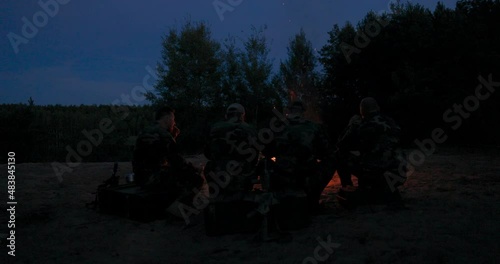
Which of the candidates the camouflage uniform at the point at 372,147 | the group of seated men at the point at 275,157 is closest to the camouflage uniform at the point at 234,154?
the group of seated men at the point at 275,157

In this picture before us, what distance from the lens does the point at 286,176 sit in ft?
21.9

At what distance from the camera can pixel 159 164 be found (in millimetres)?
7445

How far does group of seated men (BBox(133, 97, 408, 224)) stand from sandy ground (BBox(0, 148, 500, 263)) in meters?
0.63

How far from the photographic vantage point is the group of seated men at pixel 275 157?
6.60 metres

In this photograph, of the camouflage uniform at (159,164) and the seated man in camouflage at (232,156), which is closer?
the seated man in camouflage at (232,156)

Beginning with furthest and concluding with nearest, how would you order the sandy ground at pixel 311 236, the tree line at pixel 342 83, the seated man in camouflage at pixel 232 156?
the tree line at pixel 342 83
the seated man in camouflage at pixel 232 156
the sandy ground at pixel 311 236

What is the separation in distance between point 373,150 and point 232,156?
259 cm

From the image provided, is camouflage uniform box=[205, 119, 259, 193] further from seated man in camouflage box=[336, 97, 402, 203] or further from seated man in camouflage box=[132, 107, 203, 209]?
Result: seated man in camouflage box=[336, 97, 402, 203]

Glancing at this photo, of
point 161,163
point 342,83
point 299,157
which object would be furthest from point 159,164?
point 342,83

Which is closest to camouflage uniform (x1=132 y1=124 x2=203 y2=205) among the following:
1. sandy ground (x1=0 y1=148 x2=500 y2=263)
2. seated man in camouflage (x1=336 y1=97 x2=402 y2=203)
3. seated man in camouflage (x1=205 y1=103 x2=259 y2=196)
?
sandy ground (x1=0 y1=148 x2=500 y2=263)

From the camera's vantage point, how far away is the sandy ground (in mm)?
4793

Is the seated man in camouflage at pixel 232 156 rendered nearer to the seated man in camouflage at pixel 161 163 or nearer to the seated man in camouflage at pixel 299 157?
the seated man in camouflage at pixel 299 157

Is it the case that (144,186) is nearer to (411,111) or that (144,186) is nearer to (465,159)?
(465,159)

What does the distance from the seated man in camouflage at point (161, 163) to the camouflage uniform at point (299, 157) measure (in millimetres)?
1807
